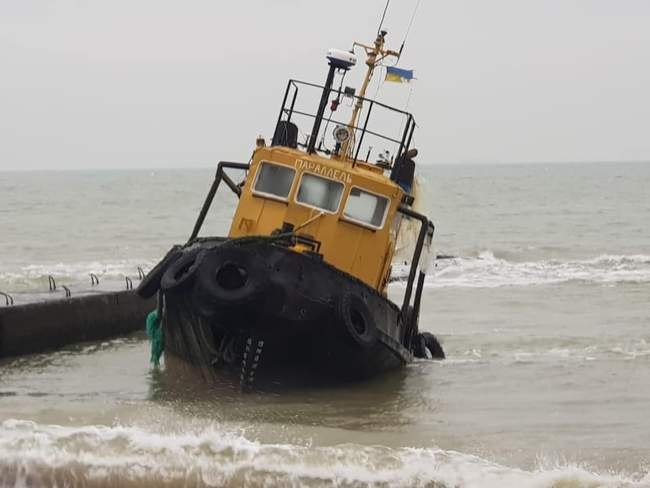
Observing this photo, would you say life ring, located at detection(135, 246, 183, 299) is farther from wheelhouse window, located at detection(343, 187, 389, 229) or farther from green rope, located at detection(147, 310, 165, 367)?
wheelhouse window, located at detection(343, 187, 389, 229)

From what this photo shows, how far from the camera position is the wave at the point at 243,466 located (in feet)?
29.0

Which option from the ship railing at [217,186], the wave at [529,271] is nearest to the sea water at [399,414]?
the ship railing at [217,186]

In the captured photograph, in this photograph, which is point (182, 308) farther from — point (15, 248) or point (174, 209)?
point (174, 209)

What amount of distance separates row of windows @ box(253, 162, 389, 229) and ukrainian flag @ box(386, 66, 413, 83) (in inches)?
95.7

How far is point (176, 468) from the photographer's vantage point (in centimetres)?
907

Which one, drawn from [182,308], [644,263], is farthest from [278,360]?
[644,263]

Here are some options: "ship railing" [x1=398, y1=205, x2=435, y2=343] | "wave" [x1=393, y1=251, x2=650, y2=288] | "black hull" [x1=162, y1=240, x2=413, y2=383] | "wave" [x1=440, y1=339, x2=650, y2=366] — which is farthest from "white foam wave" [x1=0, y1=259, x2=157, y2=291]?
"black hull" [x1=162, y1=240, x2=413, y2=383]

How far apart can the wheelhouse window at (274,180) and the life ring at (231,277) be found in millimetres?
1593

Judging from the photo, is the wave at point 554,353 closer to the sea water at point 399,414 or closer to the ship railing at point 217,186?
the sea water at point 399,414

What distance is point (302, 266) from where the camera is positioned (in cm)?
1206

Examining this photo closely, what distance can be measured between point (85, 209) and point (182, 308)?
52488 mm

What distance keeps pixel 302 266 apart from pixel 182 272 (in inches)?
56.9

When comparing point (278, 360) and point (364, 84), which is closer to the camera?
point (278, 360)

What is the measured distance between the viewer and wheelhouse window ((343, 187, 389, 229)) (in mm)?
13328
